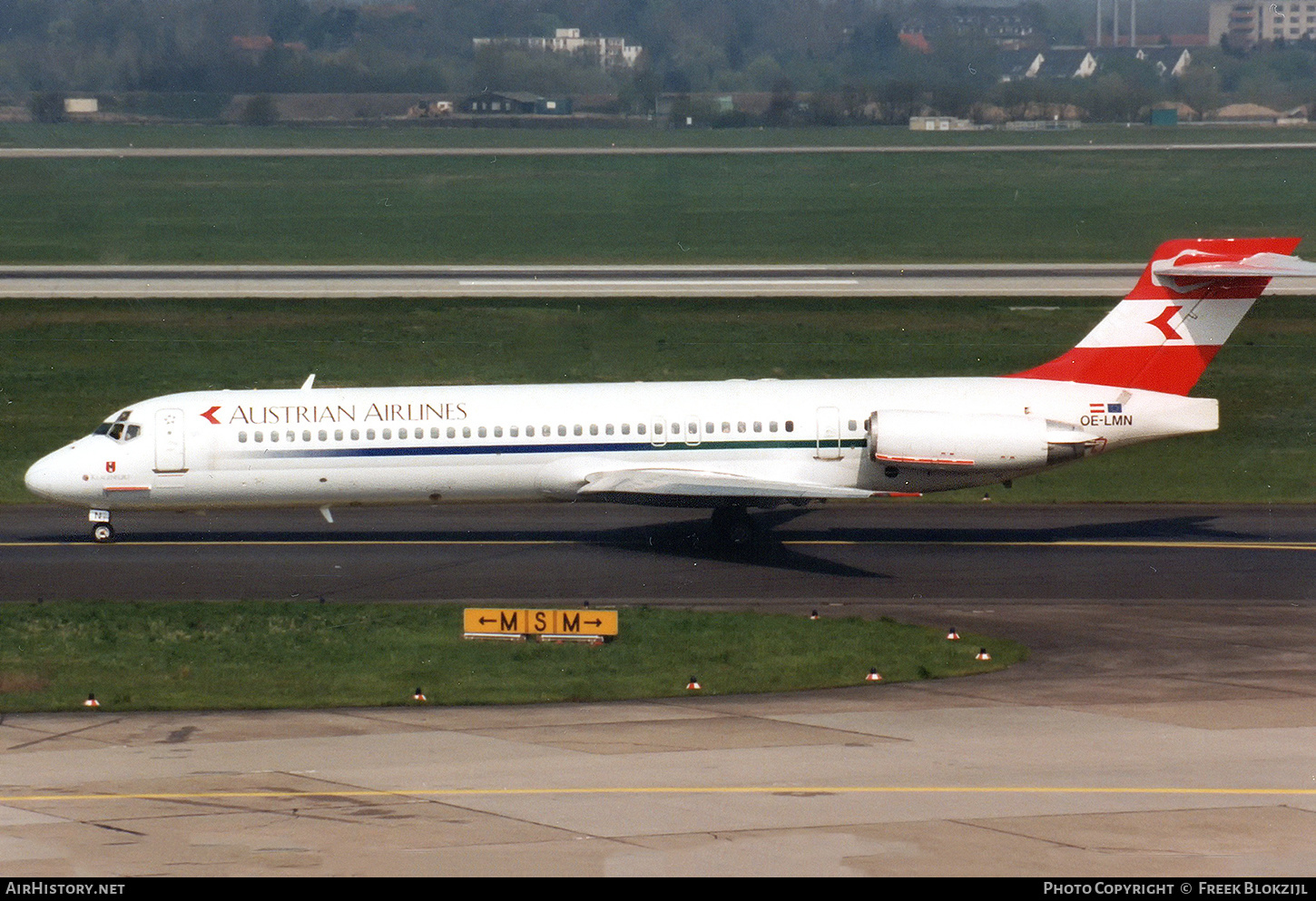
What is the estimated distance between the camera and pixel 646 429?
32562 millimetres

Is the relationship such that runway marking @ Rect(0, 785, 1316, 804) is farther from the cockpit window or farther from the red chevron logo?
the red chevron logo

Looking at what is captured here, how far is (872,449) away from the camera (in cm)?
3194

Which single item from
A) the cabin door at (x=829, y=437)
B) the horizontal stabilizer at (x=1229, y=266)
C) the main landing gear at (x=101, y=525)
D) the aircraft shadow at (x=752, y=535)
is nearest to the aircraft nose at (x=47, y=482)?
the main landing gear at (x=101, y=525)

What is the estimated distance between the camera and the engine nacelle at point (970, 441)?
103ft

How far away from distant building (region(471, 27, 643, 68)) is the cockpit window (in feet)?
322

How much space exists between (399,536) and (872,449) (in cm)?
993

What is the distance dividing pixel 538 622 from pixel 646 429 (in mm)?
7827

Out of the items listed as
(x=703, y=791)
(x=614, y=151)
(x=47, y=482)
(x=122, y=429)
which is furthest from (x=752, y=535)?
(x=614, y=151)

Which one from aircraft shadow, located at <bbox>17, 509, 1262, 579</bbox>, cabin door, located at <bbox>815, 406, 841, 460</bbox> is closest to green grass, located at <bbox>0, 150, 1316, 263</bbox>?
aircraft shadow, located at <bbox>17, 509, 1262, 579</bbox>

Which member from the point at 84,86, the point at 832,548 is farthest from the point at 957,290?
the point at 84,86

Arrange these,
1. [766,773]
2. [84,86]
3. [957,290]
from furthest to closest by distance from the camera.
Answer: [84,86]
[957,290]
[766,773]

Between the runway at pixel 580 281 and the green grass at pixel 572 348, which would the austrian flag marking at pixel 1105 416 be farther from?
the runway at pixel 580 281

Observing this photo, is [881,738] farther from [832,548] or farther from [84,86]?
[84,86]

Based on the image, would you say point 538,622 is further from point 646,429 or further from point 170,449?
point 170,449
